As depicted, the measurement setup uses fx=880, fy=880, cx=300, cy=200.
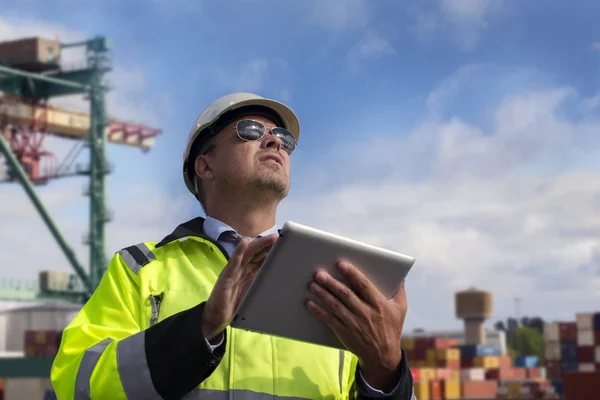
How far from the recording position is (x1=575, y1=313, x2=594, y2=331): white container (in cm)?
Answer: 3519

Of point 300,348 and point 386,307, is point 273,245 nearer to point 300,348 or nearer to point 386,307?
point 386,307

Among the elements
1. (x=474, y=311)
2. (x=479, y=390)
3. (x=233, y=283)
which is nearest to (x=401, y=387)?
(x=233, y=283)

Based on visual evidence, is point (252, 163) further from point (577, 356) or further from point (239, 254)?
point (577, 356)

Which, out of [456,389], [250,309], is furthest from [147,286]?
[456,389]

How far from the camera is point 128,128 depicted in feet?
164

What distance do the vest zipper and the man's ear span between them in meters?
0.65

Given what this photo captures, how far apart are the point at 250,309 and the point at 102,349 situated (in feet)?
1.60

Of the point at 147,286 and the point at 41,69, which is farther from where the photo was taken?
the point at 41,69

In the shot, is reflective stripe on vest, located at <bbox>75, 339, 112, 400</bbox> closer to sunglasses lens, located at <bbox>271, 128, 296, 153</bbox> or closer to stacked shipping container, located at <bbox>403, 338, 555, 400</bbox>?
sunglasses lens, located at <bbox>271, 128, 296, 153</bbox>

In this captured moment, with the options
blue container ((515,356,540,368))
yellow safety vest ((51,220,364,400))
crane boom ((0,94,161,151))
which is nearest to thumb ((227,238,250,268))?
yellow safety vest ((51,220,364,400))

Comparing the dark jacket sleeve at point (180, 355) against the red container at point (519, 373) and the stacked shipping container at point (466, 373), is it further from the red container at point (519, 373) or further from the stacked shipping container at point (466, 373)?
the red container at point (519, 373)

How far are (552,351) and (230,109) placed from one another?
5763 centimetres

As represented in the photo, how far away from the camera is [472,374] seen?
2168 inches

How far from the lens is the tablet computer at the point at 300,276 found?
2271mm
